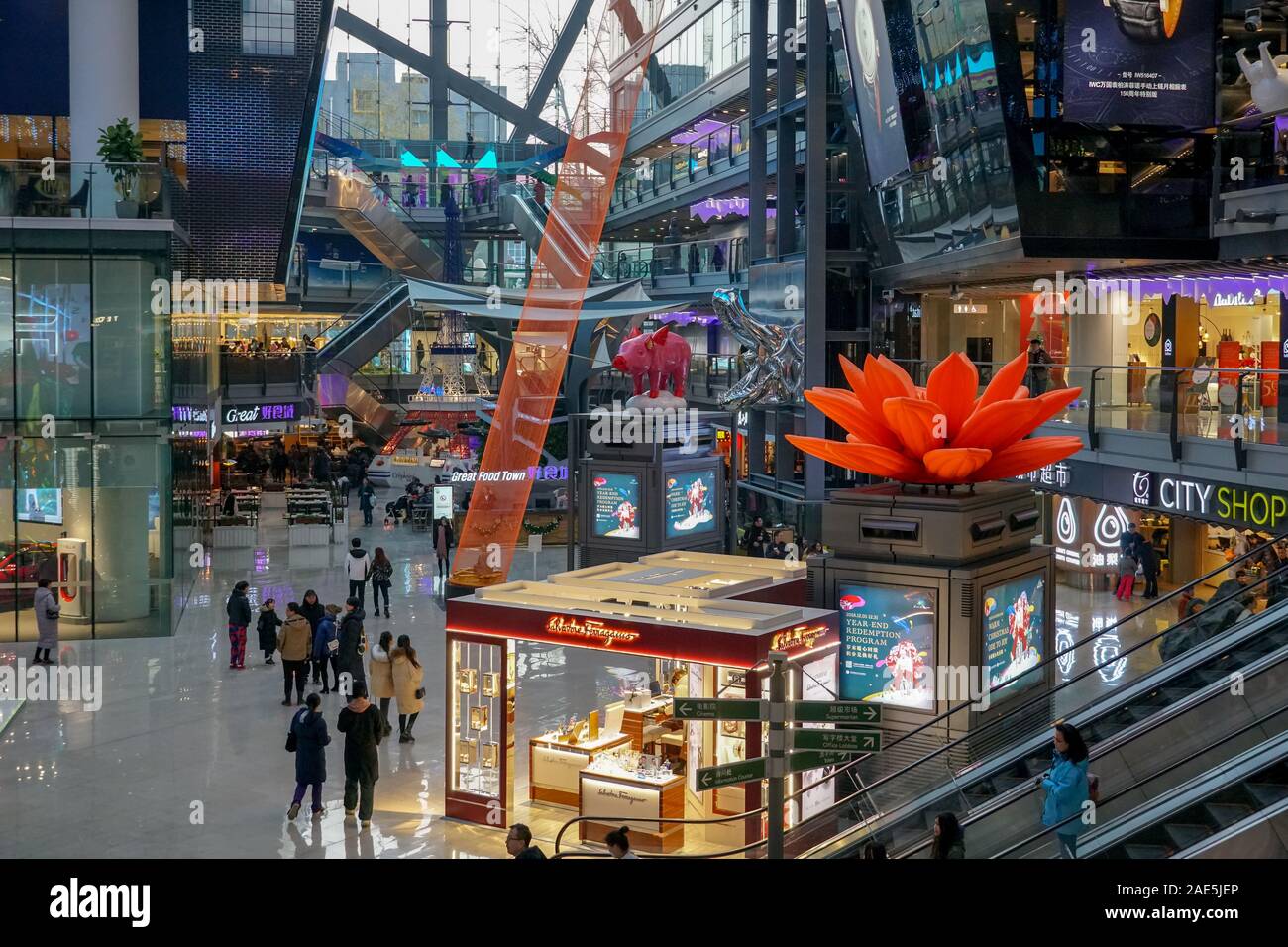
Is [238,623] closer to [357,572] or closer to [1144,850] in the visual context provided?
[357,572]

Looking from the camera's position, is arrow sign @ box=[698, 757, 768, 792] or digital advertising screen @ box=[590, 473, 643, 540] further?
digital advertising screen @ box=[590, 473, 643, 540]

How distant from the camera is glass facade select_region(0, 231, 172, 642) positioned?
19547 mm

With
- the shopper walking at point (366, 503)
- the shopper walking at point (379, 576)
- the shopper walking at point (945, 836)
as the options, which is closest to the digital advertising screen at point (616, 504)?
the shopper walking at point (379, 576)

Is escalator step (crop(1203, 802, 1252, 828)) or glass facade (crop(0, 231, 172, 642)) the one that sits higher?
glass facade (crop(0, 231, 172, 642))

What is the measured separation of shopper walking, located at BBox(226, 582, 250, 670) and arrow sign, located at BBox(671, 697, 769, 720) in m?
11.4

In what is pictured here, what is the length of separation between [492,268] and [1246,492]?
29.7 metres

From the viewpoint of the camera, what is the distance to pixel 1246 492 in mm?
14266

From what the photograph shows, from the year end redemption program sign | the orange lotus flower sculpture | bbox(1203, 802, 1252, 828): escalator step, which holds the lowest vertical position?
bbox(1203, 802, 1252, 828): escalator step

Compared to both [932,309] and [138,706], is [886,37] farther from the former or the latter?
[138,706]

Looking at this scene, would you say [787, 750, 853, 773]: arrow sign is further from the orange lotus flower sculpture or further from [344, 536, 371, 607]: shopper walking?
[344, 536, 371, 607]: shopper walking

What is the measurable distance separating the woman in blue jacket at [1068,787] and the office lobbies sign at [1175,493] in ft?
23.3

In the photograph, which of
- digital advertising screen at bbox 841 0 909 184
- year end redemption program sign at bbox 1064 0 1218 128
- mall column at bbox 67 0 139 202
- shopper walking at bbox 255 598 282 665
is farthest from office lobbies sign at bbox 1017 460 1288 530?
mall column at bbox 67 0 139 202

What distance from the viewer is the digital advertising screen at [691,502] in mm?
21094

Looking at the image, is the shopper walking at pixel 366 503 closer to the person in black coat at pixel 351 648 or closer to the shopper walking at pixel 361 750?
the person in black coat at pixel 351 648
